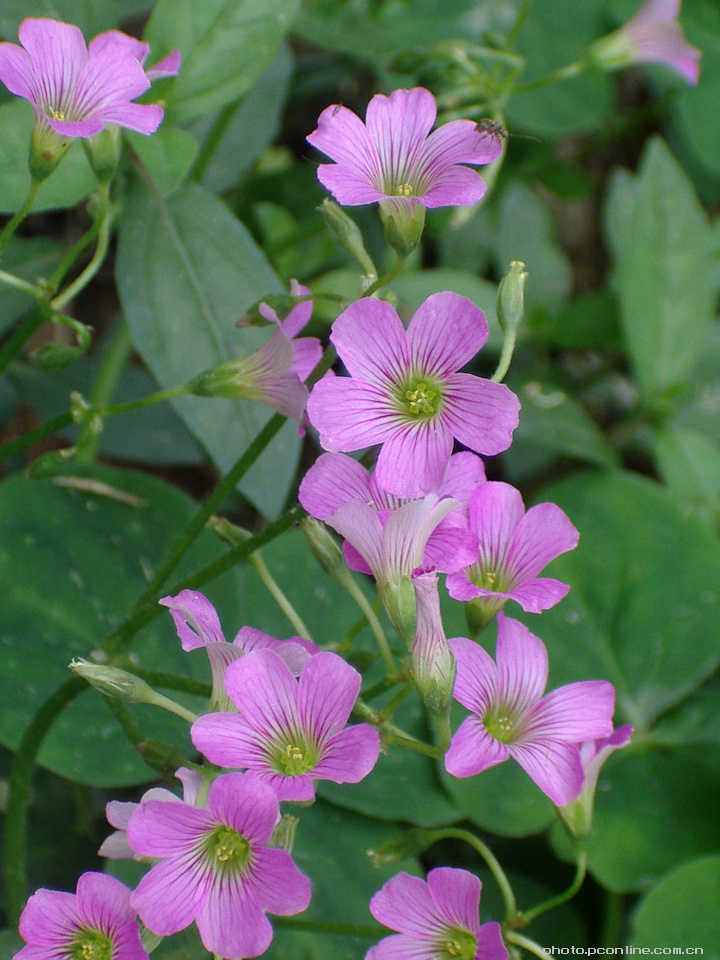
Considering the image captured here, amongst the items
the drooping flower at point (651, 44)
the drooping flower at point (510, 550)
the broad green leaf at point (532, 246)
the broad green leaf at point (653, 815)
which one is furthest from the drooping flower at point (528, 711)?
the broad green leaf at point (532, 246)

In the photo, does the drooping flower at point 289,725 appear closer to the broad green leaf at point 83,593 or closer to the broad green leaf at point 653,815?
the broad green leaf at point 83,593

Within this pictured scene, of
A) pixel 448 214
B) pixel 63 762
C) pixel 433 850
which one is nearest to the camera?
pixel 63 762

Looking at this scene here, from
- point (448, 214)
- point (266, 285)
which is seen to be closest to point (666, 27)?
point (448, 214)

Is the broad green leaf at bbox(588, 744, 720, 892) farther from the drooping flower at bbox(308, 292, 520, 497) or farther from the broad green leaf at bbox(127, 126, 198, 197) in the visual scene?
the broad green leaf at bbox(127, 126, 198, 197)

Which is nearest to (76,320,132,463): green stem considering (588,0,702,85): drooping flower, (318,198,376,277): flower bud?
(318,198,376,277): flower bud

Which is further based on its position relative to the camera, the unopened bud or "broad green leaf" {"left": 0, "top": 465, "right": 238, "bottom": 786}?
"broad green leaf" {"left": 0, "top": 465, "right": 238, "bottom": 786}

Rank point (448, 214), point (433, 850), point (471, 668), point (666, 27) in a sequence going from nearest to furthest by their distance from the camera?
point (471, 668), point (433, 850), point (666, 27), point (448, 214)

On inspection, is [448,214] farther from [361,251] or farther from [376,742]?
[376,742]

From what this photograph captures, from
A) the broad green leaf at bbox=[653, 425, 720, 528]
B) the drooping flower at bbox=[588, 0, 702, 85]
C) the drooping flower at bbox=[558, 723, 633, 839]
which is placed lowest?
the drooping flower at bbox=[558, 723, 633, 839]
